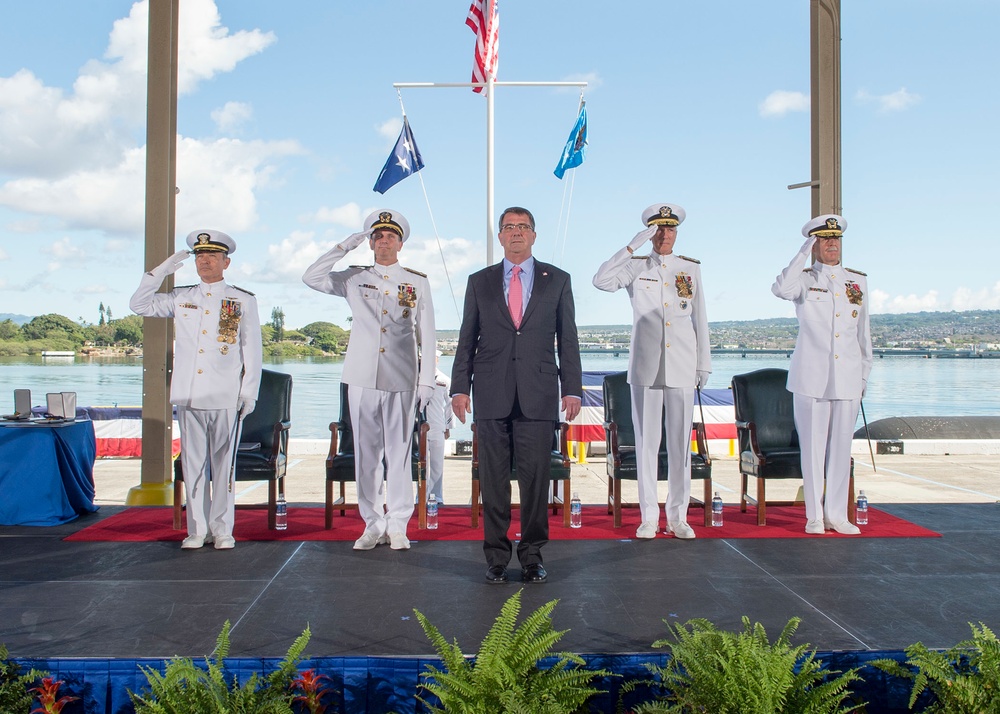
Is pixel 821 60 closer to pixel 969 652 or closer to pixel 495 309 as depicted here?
pixel 495 309

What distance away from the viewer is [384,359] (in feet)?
14.0

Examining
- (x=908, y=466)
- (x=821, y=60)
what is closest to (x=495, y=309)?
(x=821, y=60)

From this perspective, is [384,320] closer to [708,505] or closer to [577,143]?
[708,505]

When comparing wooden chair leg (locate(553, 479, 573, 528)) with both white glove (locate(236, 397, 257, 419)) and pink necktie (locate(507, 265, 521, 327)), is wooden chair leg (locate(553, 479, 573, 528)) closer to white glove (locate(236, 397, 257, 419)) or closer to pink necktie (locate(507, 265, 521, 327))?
pink necktie (locate(507, 265, 521, 327))

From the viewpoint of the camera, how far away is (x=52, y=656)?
8.32 feet

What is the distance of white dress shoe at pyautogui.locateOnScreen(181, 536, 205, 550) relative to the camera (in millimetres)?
4227

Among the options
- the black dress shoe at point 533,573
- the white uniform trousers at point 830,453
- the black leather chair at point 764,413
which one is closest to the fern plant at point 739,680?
the black dress shoe at point 533,573

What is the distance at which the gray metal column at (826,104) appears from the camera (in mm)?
5770

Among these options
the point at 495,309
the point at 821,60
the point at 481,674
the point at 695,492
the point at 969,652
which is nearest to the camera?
the point at 481,674

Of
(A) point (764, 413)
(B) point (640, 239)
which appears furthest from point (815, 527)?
(B) point (640, 239)

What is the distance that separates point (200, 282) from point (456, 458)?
9.83 m

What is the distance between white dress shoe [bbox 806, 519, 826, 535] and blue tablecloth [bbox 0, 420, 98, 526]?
14.2 ft

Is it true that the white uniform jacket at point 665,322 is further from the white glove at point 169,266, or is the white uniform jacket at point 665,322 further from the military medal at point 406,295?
the white glove at point 169,266

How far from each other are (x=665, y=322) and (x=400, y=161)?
5.74 m
